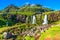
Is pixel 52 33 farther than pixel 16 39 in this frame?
No

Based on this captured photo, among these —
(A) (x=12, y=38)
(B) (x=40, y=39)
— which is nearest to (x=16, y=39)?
(A) (x=12, y=38)

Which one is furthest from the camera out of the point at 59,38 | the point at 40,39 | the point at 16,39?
the point at 16,39

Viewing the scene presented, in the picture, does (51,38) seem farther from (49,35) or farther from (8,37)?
(8,37)

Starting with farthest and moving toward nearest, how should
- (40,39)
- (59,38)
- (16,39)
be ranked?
(16,39) < (40,39) < (59,38)

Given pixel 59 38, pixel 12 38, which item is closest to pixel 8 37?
pixel 12 38

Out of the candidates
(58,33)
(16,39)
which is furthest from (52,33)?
(16,39)

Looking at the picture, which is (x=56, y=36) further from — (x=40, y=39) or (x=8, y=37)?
(x=8, y=37)

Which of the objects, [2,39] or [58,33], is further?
[2,39]
